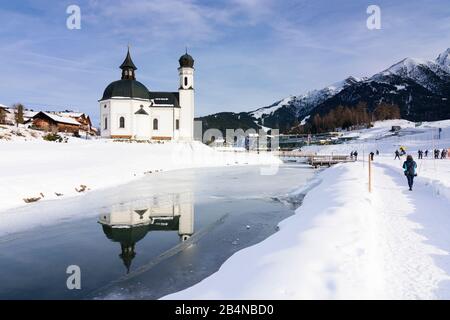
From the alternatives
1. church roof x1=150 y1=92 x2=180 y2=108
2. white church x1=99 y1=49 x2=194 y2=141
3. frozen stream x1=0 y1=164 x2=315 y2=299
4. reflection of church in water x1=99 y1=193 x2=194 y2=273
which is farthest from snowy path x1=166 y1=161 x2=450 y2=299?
church roof x1=150 y1=92 x2=180 y2=108

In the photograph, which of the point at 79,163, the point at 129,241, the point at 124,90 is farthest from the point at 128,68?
the point at 129,241

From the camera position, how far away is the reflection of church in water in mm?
12219

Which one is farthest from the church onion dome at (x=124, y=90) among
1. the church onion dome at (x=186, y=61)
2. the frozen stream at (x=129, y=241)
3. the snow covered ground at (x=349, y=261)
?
the snow covered ground at (x=349, y=261)

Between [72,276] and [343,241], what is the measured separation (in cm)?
644

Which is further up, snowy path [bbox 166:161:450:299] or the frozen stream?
snowy path [bbox 166:161:450:299]

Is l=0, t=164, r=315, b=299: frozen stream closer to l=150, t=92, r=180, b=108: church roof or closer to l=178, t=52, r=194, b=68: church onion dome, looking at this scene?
l=150, t=92, r=180, b=108: church roof

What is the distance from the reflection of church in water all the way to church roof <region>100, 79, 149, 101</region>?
52.2 metres

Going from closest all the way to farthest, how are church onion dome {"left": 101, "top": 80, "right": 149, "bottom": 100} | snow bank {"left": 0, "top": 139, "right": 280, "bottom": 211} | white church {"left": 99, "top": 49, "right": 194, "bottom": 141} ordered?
snow bank {"left": 0, "top": 139, "right": 280, "bottom": 211}, white church {"left": 99, "top": 49, "right": 194, "bottom": 141}, church onion dome {"left": 101, "top": 80, "right": 149, "bottom": 100}

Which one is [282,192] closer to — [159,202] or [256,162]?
[159,202]

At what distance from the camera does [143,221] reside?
15.0 m

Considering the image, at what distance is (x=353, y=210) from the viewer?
1260 cm

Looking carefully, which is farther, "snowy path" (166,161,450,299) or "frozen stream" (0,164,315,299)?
"frozen stream" (0,164,315,299)

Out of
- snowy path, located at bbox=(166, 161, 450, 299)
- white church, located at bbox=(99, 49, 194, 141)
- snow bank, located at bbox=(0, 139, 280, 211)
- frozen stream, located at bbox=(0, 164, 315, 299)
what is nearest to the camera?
snowy path, located at bbox=(166, 161, 450, 299)

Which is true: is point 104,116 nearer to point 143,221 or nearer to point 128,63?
point 128,63
